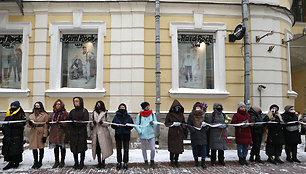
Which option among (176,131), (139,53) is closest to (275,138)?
(176,131)

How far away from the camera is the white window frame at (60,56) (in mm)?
8328

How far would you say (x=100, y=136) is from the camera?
→ 5.81 metres

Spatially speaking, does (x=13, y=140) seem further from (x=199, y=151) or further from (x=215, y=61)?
(x=215, y=61)

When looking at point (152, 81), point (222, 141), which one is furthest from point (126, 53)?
point (222, 141)

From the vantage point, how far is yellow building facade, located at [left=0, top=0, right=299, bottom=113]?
330 inches

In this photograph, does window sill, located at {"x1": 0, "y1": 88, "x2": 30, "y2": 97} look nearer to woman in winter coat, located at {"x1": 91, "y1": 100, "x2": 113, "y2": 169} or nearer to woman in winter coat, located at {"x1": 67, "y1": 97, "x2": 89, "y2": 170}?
woman in winter coat, located at {"x1": 67, "y1": 97, "x2": 89, "y2": 170}

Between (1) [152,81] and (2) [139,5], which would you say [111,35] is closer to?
(2) [139,5]

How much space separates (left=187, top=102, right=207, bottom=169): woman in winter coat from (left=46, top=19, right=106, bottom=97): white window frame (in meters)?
3.77

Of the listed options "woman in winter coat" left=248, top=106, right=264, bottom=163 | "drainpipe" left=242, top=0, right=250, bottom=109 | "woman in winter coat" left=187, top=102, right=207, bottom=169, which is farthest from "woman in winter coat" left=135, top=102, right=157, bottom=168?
"drainpipe" left=242, top=0, right=250, bottom=109

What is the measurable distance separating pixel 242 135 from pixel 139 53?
4.61m

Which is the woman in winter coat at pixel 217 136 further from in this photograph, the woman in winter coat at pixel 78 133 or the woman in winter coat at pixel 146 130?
the woman in winter coat at pixel 78 133

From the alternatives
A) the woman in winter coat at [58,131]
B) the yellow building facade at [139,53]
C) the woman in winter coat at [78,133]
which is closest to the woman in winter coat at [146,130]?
the woman in winter coat at [78,133]

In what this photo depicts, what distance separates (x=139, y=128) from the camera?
19.5ft

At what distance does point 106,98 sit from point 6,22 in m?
4.94
